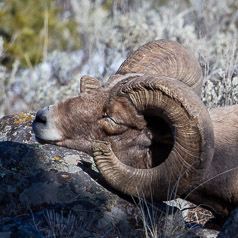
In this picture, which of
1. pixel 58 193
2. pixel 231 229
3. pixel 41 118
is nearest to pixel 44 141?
pixel 41 118

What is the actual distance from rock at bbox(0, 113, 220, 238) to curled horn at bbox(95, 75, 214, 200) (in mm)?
175

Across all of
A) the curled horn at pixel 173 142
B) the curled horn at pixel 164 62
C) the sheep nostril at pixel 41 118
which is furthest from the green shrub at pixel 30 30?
the curled horn at pixel 173 142

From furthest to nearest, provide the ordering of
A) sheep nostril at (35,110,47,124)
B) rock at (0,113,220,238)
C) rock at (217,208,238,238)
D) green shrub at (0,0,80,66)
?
1. green shrub at (0,0,80,66)
2. sheep nostril at (35,110,47,124)
3. rock at (0,113,220,238)
4. rock at (217,208,238,238)

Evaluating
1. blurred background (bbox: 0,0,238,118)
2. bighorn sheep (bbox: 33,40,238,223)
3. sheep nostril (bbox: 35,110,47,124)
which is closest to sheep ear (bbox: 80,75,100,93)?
bighorn sheep (bbox: 33,40,238,223)

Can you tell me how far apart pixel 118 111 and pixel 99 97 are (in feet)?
0.71

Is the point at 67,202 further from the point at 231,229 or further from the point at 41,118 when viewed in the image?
the point at 231,229

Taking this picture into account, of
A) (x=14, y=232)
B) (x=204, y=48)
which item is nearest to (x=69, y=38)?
(x=204, y=48)

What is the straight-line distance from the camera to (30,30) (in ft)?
50.6

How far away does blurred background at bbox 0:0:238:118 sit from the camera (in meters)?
7.99

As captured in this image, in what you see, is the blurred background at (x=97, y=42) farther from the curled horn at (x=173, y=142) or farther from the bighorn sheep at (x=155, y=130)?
the curled horn at (x=173, y=142)

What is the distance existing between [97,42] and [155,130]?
6.01 meters

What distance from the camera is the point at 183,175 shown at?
413 cm

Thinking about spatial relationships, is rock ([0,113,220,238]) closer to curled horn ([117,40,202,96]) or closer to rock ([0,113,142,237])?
rock ([0,113,142,237])

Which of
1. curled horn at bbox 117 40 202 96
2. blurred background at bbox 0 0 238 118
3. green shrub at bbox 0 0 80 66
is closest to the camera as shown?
curled horn at bbox 117 40 202 96
